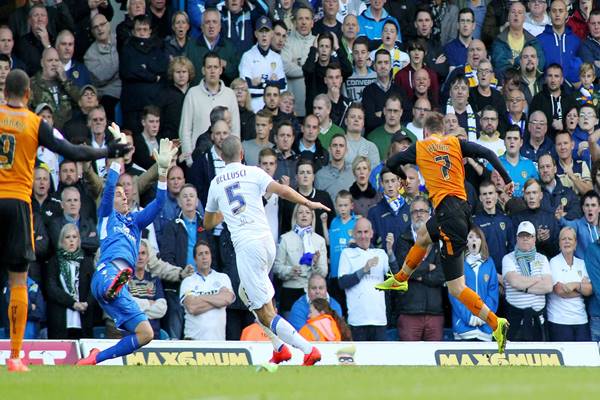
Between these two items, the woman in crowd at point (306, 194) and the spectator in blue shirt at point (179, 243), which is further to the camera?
the woman in crowd at point (306, 194)

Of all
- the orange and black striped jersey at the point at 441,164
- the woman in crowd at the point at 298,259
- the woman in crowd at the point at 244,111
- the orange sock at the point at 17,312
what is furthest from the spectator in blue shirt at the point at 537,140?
the orange sock at the point at 17,312

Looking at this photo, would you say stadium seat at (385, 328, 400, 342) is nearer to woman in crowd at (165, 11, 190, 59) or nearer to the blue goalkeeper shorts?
the blue goalkeeper shorts

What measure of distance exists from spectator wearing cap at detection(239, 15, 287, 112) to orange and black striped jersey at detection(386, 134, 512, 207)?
663 cm

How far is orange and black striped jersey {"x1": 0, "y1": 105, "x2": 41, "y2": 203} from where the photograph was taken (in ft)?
43.9

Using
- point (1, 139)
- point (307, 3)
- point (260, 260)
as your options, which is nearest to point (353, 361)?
point (260, 260)

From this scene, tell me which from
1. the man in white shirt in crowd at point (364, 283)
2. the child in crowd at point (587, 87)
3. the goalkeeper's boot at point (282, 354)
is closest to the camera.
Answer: the goalkeeper's boot at point (282, 354)

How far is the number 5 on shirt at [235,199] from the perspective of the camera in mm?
15250

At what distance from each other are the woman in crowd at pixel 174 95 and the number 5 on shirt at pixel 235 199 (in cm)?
636

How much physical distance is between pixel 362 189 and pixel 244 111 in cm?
241

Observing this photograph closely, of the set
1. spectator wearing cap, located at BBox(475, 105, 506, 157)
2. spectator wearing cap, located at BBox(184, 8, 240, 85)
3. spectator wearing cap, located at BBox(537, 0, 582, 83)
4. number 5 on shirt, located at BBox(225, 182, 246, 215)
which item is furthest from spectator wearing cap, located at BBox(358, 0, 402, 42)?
number 5 on shirt, located at BBox(225, 182, 246, 215)

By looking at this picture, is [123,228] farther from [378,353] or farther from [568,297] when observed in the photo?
[568,297]

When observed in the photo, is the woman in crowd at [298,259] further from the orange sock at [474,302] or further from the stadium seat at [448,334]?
the orange sock at [474,302]

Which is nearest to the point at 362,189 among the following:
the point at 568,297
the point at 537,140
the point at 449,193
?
the point at 537,140

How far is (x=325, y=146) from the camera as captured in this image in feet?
70.8
